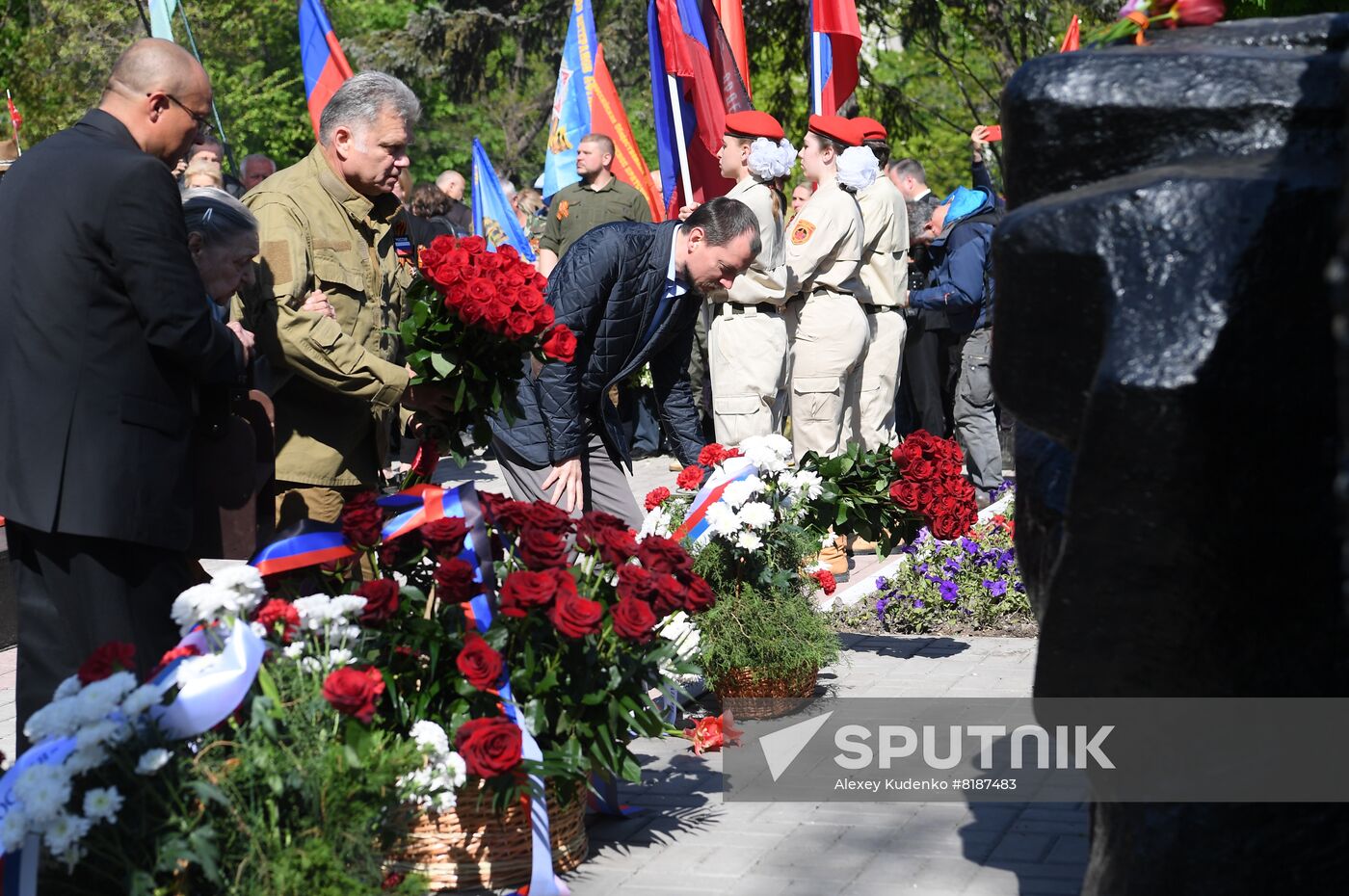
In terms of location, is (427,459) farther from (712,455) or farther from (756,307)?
(756,307)

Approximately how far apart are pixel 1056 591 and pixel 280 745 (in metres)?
1.76

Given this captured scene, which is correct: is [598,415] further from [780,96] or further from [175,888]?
[780,96]

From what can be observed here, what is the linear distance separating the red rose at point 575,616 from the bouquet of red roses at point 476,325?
957mm

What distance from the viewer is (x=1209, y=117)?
268 centimetres

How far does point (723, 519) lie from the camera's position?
5805mm

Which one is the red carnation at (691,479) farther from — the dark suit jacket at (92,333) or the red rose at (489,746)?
the dark suit jacket at (92,333)

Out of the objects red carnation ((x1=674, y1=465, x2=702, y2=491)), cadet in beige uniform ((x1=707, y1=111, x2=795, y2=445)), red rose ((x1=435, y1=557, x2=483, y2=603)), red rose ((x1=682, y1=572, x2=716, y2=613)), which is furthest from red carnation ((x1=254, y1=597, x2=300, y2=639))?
cadet in beige uniform ((x1=707, y1=111, x2=795, y2=445))

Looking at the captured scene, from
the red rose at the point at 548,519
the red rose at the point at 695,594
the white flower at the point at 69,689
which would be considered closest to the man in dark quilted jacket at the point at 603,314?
the red rose at the point at 548,519

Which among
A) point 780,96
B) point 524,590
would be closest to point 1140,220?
point 524,590

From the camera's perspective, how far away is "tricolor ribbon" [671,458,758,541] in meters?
5.93

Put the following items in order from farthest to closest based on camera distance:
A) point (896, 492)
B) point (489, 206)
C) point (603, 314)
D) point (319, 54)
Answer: point (489, 206) < point (319, 54) < point (896, 492) < point (603, 314)

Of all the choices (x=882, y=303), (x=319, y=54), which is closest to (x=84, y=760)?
(x=882, y=303)

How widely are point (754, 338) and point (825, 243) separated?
68cm

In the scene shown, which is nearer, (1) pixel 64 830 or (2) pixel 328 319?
A: (1) pixel 64 830
